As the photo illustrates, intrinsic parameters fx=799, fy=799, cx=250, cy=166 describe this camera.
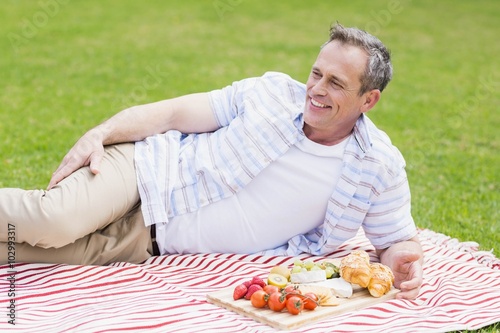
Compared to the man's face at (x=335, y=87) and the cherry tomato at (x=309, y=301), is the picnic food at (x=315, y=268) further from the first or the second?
the man's face at (x=335, y=87)

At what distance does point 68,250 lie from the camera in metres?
4.23

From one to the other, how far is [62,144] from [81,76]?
10.8 feet

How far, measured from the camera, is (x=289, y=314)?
12.3 ft

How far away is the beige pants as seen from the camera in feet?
12.9

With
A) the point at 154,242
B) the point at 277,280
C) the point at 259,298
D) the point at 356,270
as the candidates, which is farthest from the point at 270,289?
the point at 154,242

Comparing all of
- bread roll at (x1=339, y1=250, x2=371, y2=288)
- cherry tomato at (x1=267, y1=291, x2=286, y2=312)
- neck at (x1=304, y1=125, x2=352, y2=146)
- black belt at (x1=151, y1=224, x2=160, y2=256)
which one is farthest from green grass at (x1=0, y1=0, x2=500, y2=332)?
black belt at (x1=151, y1=224, x2=160, y2=256)

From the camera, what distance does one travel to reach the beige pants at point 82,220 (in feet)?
12.9

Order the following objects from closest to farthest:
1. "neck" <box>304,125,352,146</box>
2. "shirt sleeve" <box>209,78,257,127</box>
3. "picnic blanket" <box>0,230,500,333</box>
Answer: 1. "picnic blanket" <box>0,230,500,333</box>
2. "neck" <box>304,125,352,146</box>
3. "shirt sleeve" <box>209,78,257,127</box>

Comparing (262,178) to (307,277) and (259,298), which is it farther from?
(259,298)

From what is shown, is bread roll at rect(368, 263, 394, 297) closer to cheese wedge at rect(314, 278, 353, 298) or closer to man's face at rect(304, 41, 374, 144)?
cheese wedge at rect(314, 278, 353, 298)

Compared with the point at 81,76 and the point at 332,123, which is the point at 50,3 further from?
the point at 332,123

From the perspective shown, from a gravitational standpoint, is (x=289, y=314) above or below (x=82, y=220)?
below

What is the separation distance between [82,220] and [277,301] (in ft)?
3.58

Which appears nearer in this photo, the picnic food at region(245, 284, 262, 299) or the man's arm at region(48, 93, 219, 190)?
the picnic food at region(245, 284, 262, 299)
